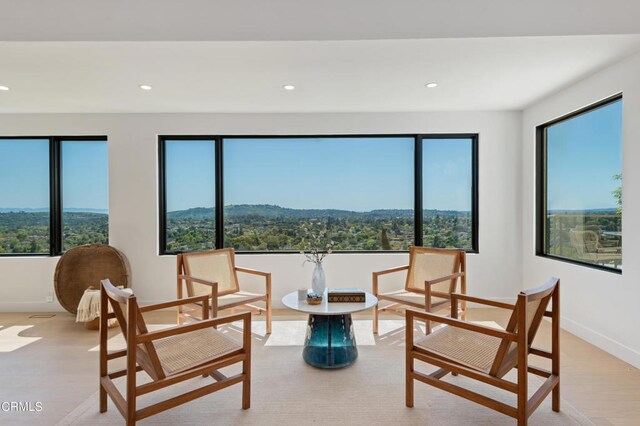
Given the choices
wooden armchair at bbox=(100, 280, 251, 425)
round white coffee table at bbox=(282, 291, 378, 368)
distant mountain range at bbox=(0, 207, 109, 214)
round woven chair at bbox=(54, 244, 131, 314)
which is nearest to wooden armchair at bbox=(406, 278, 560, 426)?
round white coffee table at bbox=(282, 291, 378, 368)

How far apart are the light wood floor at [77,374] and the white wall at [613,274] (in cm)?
18

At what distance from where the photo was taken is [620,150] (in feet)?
9.40

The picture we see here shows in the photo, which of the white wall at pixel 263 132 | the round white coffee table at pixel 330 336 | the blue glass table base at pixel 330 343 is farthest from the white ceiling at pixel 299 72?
the blue glass table base at pixel 330 343

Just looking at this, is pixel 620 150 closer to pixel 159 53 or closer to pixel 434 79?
pixel 434 79

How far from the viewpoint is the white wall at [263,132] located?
4094mm

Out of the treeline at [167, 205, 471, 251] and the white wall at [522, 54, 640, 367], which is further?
the treeline at [167, 205, 471, 251]

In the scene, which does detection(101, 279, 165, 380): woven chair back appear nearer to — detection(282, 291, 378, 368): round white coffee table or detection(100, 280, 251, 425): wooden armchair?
detection(100, 280, 251, 425): wooden armchair

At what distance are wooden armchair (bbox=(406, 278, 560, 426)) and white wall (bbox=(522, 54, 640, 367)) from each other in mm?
1199

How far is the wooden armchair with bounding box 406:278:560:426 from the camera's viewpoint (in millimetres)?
1758

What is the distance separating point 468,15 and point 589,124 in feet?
6.41

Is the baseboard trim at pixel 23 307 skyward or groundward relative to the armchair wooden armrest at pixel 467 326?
groundward

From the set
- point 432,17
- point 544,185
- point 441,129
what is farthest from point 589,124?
point 432,17

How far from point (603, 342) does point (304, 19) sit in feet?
12.1

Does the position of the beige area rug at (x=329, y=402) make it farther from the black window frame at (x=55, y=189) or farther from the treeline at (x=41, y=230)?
the black window frame at (x=55, y=189)
